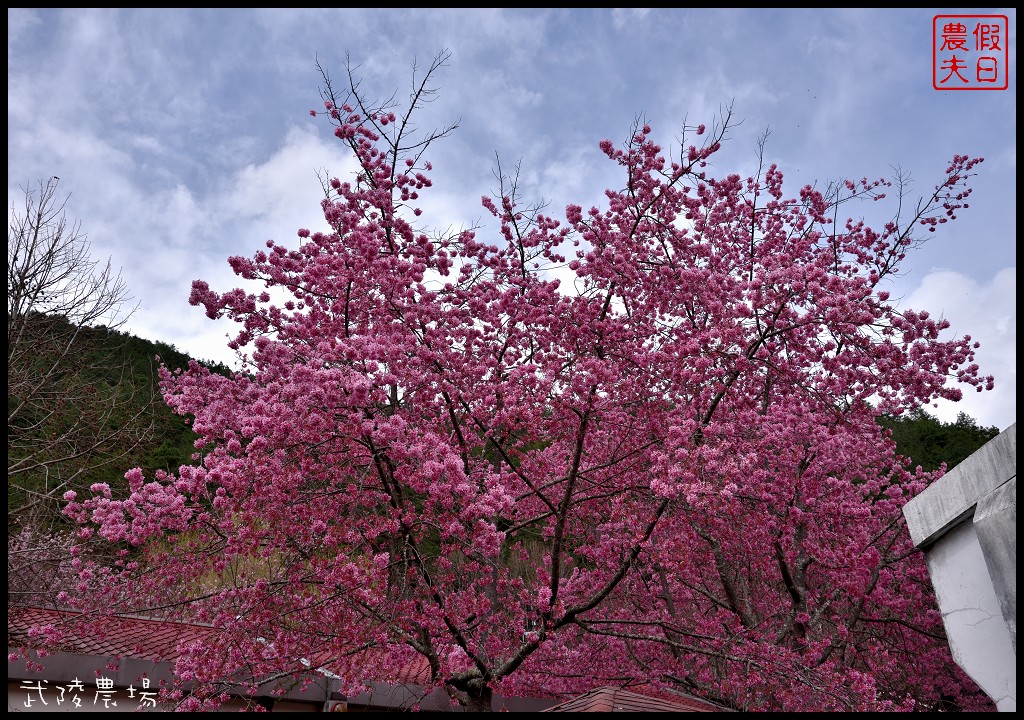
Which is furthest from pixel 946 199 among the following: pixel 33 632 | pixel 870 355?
pixel 33 632

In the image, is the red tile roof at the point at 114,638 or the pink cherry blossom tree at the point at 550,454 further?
the red tile roof at the point at 114,638

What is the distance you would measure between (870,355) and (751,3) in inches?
187

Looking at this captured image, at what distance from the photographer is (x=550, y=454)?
950 cm

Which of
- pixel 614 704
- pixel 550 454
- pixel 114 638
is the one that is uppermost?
pixel 550 454

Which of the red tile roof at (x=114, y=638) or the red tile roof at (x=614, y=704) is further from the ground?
the red tile roof at (x=614, y=704)

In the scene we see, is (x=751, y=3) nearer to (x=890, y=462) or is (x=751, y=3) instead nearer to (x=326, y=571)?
(x=326, y=571)

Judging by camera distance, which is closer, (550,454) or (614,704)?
(614,704)

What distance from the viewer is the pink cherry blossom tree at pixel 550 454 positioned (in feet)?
19.5

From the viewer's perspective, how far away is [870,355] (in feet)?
25.0

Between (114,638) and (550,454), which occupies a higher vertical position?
(550,454)

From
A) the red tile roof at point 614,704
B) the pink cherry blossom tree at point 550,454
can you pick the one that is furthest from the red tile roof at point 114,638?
the red tile roof at point 614,704

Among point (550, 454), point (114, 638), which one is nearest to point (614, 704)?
point (550, 454)

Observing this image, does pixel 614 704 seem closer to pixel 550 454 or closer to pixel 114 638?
pixel 550 454

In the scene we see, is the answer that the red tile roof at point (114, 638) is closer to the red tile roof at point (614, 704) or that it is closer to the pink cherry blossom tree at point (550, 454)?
the pink cherry blossom tree at point (550, 454)
